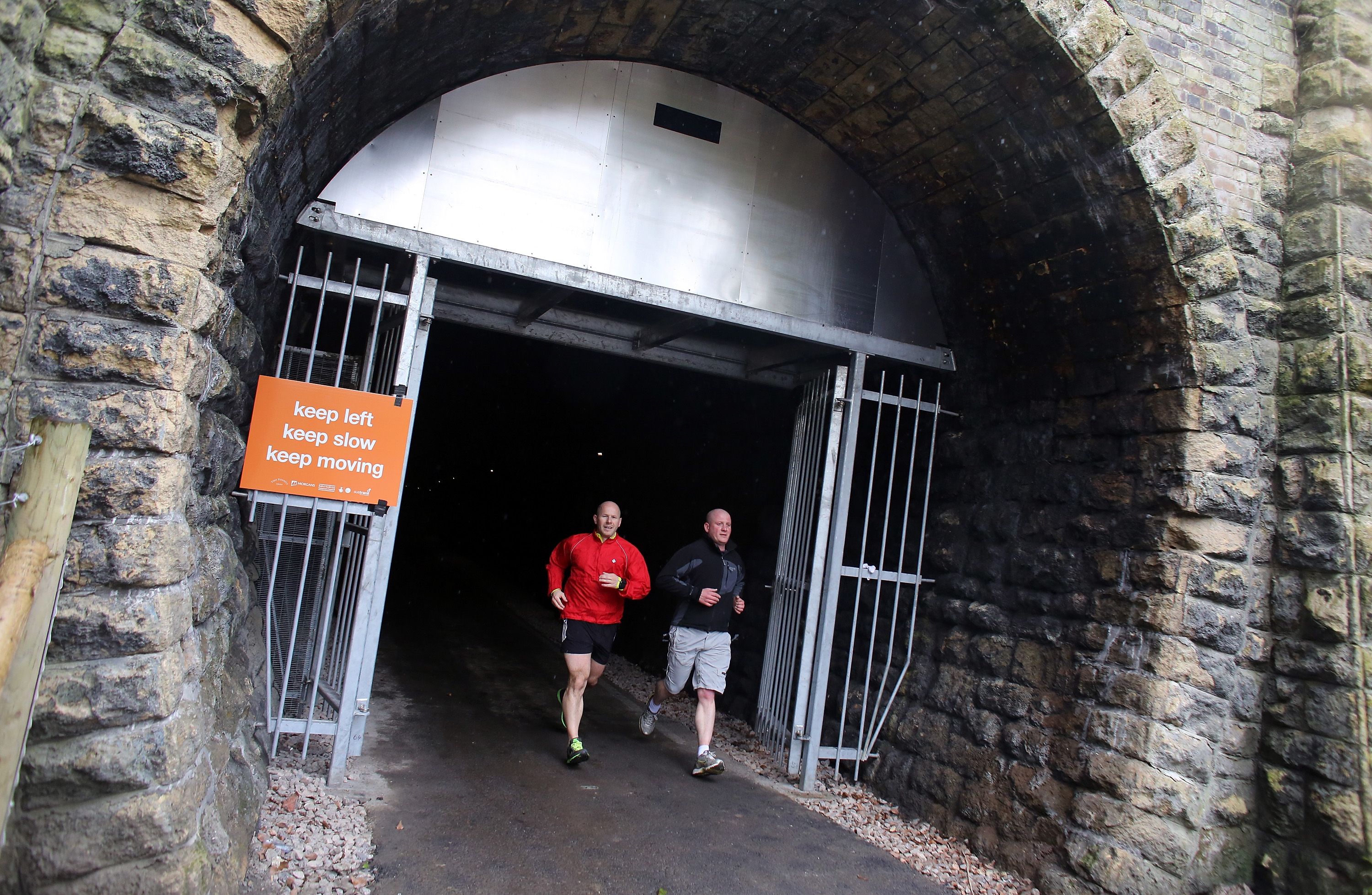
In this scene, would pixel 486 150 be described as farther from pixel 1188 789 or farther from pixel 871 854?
pixel 1188 789

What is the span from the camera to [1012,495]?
5.54 meters

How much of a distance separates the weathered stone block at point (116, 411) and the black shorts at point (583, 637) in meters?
3.01

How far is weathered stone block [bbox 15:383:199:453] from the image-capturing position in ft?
8.69

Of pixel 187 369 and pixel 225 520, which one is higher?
pixel 187 369

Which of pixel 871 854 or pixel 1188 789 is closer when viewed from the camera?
pixel 1188 789

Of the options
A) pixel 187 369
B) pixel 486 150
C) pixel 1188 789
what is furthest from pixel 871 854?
pixel 486 150

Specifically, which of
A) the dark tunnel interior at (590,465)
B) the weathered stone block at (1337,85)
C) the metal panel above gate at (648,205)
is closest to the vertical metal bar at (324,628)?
the metal panel above gate at (648,205)

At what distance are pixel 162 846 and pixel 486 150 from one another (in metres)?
3.67

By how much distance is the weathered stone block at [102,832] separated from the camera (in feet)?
8.32

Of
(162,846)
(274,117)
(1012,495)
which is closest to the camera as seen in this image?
(162,846)

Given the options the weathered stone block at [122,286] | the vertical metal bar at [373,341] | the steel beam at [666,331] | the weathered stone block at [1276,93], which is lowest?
the weathered stone block at [122,286]

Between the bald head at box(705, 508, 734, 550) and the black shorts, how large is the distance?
863 mm

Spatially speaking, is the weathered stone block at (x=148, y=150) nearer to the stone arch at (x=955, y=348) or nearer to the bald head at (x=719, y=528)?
the stone arch at (x=955, y=348)

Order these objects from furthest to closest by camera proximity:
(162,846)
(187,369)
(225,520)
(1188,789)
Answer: (1188,789), (225,520), (187,369), (162,846)
